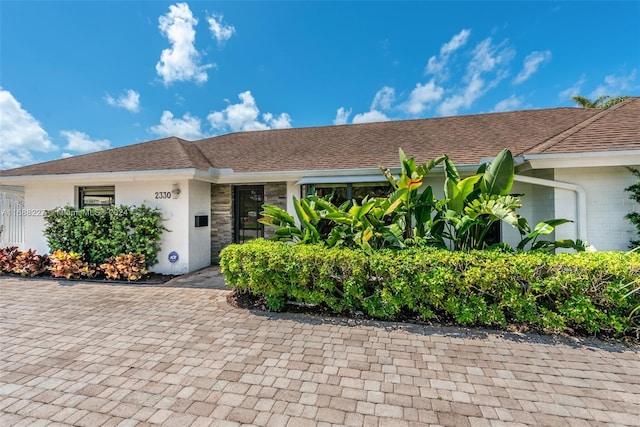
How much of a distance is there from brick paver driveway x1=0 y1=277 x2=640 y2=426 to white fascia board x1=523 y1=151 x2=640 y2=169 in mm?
3515

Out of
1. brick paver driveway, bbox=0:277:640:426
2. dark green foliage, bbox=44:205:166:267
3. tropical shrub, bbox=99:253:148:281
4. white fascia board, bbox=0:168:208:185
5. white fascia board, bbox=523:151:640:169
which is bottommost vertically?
brick paver driveway, bbox=0:277:640:426

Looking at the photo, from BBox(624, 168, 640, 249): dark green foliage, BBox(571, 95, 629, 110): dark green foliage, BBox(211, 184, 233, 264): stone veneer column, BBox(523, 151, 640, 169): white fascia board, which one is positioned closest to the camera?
BBox(523, 151, 640, 169): white fascia board

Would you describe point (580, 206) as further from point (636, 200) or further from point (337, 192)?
point (337, 192)

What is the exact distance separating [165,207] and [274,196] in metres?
3.21

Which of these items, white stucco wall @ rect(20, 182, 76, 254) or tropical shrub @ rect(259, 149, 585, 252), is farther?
white stucco wall @ rect(20, 182, 76, 254)

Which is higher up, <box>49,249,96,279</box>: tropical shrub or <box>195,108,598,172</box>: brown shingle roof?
<box>195,108,598,172</box>: brown shingle roof

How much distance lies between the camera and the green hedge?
13.4ft

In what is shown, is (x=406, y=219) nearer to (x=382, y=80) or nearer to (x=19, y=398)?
(x=19, y=398)

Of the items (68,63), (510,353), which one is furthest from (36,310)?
(68,63)

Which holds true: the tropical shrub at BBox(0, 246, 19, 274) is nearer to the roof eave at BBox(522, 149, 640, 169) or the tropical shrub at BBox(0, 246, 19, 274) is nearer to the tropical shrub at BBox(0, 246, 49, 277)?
the tropical shrub at BBox(0, 246, 49, 277)

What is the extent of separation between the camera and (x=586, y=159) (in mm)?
5570

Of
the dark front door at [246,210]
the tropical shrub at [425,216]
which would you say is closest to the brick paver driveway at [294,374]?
the tropical shrub at [425,216]

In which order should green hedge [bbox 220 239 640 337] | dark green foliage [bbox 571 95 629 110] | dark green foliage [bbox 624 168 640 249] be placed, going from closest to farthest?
green hedge [bbox 220 239 640 337] → dark green foliage [bbox 624 168 640 249] → dark green foliage [bbox 571 95 629 110]

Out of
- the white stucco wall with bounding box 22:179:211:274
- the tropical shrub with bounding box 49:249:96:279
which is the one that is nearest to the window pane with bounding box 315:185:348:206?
the white stucco wall with bounding box 22:179:211:274
